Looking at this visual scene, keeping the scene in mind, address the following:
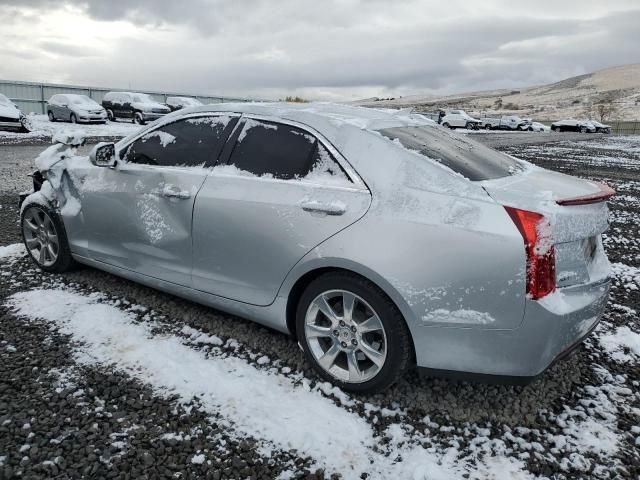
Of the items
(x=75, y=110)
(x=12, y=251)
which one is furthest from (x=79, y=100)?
(x=12, y=251)

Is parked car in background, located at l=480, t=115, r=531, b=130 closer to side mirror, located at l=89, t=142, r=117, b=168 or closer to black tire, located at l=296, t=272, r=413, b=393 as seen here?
side mirror, located at l=89, t=142, r=117, b=168

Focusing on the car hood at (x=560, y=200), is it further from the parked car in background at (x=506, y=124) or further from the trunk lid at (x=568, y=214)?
the parked car in background at (x=506, y=124)

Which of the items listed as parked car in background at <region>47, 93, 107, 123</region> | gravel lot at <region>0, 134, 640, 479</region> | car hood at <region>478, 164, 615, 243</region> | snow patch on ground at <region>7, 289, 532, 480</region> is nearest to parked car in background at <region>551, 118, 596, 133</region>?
parked car in background at <region>47, 93, 107, 123</region>

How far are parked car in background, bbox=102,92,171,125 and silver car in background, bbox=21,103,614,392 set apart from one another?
24.1 m

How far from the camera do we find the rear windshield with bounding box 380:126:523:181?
Answer: 2.83 metres

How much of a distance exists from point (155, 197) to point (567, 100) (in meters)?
121

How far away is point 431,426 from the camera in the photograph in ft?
8.74

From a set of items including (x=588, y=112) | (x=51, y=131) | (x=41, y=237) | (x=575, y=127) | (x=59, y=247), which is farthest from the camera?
(x=588, y=112)

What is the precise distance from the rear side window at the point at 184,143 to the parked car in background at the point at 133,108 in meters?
23.7

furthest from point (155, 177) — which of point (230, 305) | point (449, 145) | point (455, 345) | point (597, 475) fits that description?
point (597, 475)

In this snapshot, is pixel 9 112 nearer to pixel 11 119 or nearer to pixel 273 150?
pixel 11 119

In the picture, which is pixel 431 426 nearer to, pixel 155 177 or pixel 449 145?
pixel 449 145

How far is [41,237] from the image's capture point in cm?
457

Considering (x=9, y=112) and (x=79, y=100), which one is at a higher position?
(x=79, y=100)
